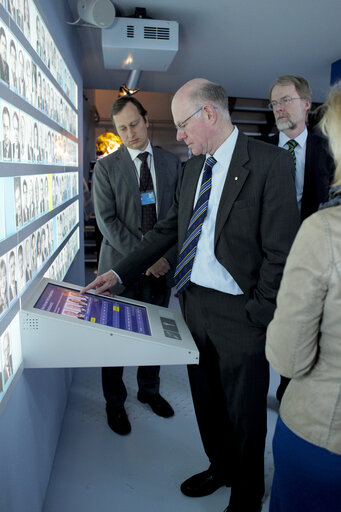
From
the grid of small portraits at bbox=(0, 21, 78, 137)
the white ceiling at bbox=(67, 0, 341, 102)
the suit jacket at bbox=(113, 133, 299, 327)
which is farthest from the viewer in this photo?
the white ceiling at bbox=(67, 0, 341, 102)

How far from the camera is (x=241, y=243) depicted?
1.69 metres

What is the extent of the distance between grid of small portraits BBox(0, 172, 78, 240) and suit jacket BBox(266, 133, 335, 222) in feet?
4.54

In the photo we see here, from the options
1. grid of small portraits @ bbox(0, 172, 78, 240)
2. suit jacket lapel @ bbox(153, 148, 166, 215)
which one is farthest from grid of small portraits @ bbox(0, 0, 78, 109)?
suit jacket lapel @ bbox(153, 148, 166, 215)

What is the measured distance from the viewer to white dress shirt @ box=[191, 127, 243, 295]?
1723mm

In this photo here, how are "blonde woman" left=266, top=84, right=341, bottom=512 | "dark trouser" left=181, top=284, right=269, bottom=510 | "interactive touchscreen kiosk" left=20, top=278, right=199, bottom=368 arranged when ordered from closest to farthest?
"blonde woman" left=266, top=84, right=341, bottom=512 < "interactive touchscreen kiosk" left=20, top=278, right=199, bottom=368 < "dark trouser" left=181, top=284, right=269, bottom=510

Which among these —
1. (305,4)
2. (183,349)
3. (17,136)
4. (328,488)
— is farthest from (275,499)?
(305,4)

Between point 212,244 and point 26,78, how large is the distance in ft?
3.11

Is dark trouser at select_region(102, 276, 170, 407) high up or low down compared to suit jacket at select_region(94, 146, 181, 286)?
down

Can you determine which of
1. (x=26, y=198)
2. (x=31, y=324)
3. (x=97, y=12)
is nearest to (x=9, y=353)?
(x=31, y=324)

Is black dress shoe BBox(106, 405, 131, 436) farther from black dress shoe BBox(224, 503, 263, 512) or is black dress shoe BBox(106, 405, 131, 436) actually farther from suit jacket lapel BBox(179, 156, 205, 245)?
suit jacket lapel BBox(179, 156, 205, 245)

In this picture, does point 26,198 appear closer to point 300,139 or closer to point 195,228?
point 195,228

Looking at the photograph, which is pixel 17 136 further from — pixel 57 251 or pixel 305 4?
pixel 305 4

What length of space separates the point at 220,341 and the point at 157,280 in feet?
3.23

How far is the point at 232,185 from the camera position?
1674mm
